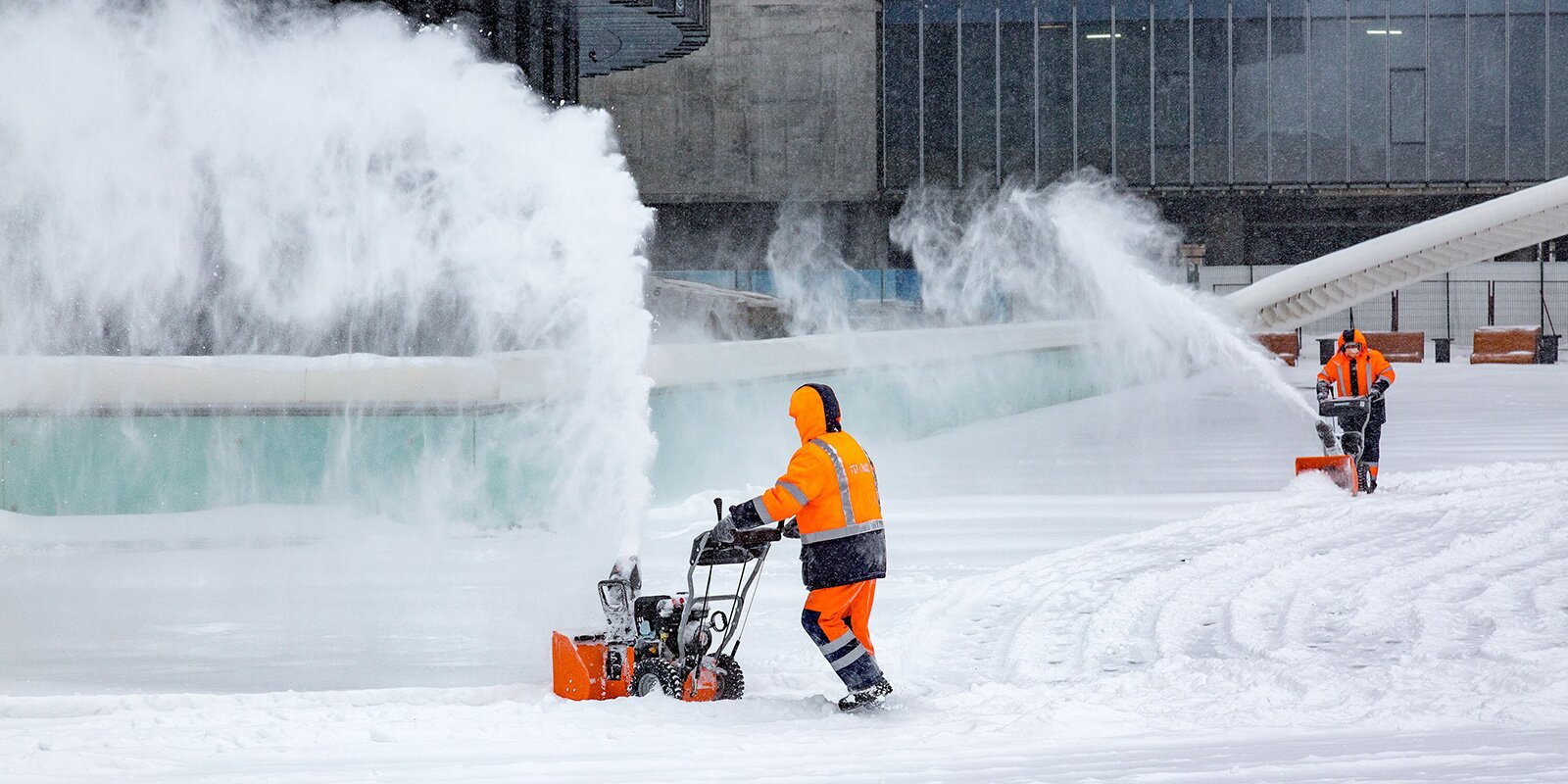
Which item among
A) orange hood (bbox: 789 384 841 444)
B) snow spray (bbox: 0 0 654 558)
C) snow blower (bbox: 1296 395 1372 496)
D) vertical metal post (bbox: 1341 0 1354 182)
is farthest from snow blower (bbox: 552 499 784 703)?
vertical metal post (bbox: 1341 0 1354 182)

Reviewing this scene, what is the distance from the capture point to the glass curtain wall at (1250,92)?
130 feet

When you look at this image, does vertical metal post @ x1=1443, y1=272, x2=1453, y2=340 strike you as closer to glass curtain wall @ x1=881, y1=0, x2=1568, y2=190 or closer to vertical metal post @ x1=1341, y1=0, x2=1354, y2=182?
glass curtain wall @ x1=881, y1=0, x2=1568, y2=190

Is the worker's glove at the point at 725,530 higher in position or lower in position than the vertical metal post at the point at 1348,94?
lower

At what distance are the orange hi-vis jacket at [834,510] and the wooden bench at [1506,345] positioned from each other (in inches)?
1206

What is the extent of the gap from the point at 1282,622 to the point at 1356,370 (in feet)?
21.4

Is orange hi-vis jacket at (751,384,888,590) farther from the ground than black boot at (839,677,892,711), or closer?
farther from the ground

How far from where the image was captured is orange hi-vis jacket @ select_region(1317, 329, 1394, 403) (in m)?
13.6

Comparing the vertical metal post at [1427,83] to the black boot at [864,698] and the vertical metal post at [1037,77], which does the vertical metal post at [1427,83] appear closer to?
the vertical metal post at [1037,77]

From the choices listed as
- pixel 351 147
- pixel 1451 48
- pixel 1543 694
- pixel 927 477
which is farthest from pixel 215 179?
pixel 1451 48

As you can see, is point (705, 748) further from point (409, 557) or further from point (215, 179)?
point (215, 179)

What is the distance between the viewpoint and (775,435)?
47.2ft

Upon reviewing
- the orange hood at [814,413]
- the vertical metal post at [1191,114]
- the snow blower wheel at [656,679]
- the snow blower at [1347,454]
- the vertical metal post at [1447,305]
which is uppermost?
the vertical metal post at [1191,114]

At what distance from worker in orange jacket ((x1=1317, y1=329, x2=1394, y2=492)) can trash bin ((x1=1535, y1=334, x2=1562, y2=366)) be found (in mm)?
21708

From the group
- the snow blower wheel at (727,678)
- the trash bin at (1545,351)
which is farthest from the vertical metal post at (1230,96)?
the snow blower wheel at (727,678)
